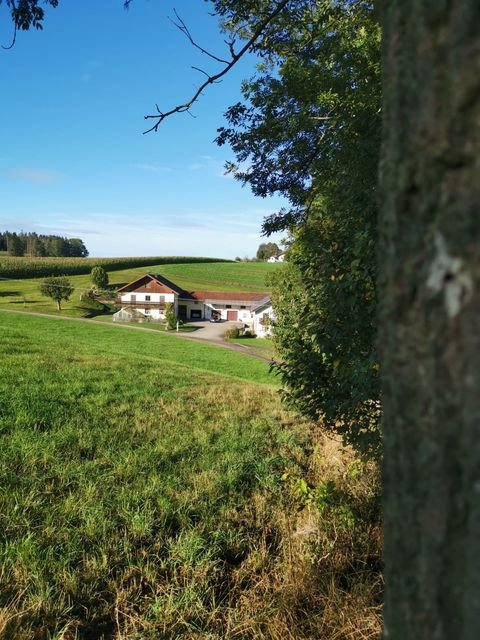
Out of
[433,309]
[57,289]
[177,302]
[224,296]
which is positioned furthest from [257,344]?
[433,309]

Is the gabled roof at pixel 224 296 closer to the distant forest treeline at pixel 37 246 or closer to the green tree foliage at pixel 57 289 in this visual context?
the green tree foliage at pixel 57 289

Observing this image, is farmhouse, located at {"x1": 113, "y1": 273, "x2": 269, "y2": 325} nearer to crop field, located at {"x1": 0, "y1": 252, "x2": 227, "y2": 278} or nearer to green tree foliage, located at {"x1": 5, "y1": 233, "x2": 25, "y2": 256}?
crop field, located at {"x1": 0, "y1": 252, "x2": 227, "y2": 278}

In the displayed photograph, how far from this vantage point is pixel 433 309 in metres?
0.69

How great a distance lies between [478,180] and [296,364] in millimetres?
4551

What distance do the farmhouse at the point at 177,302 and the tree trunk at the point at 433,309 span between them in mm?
55155

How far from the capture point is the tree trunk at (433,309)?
633 mm

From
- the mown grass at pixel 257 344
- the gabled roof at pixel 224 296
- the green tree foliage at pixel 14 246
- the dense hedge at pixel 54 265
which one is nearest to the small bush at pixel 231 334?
the mown grass at pixel 257 344

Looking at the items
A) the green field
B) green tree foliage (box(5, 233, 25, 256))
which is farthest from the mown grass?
green tree foliage (box(5, 233, 25, 256))

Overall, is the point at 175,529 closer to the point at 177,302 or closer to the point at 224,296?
the point at 177,302

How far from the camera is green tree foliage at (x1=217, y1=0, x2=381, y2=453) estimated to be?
3.69 m

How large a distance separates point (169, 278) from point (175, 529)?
78151mm

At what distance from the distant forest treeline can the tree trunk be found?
118m

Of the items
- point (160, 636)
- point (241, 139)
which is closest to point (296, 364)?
point (160, 636)

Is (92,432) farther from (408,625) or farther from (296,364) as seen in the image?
(408,625)
